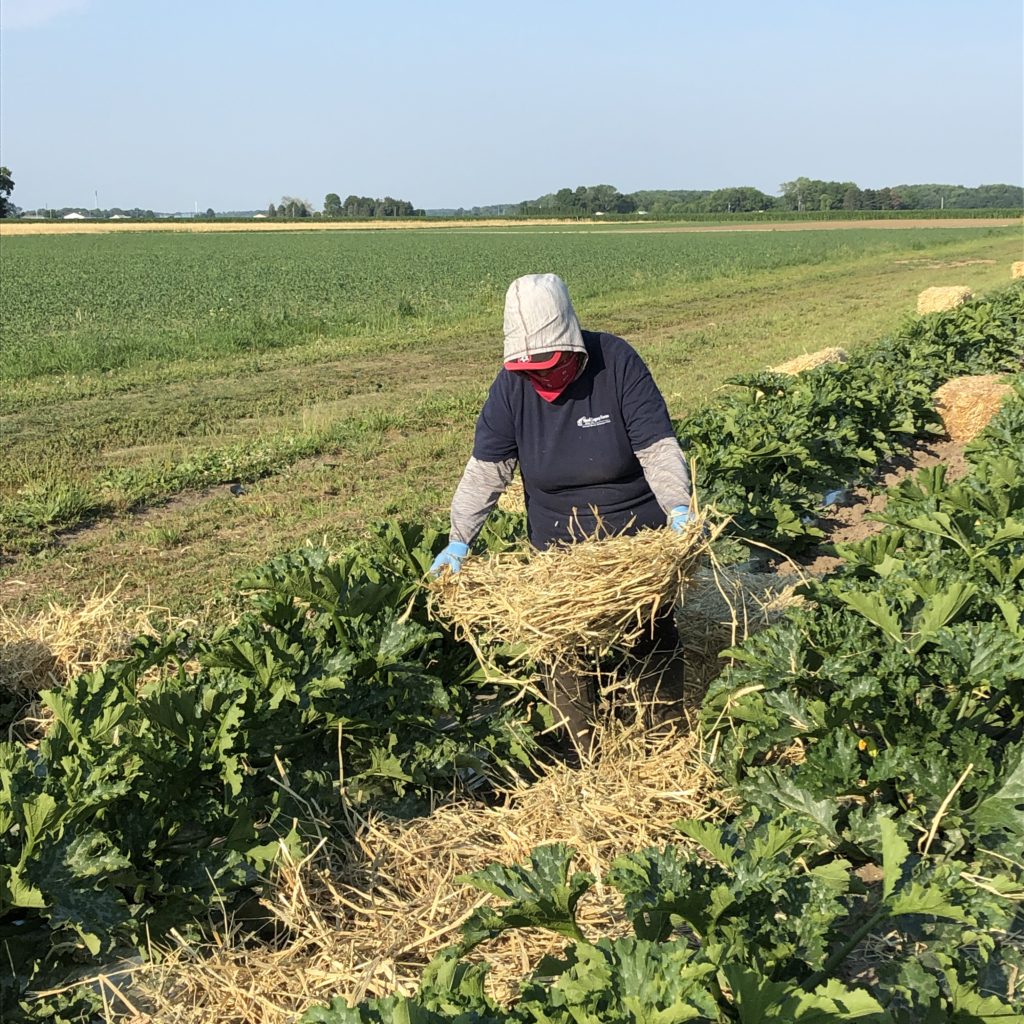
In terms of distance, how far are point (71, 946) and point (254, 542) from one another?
4.98m

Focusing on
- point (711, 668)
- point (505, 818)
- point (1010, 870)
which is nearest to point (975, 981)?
point (1010, 870)

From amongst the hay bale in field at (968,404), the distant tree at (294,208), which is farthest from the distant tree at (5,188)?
the hay bale in field at (968,404)

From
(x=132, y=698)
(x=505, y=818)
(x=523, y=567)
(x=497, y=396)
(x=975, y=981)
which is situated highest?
(x=497, y=396)

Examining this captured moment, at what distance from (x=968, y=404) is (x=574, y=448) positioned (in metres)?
7.66

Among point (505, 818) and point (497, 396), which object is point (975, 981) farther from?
point (497, 396)

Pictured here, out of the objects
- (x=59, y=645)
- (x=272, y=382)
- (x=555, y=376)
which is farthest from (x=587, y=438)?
(x=272, y=382)

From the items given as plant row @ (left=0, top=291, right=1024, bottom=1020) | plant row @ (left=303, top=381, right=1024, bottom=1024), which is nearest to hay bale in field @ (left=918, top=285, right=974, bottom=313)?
plant row @ (left=303, top=381, right=1024, bottom=1024)

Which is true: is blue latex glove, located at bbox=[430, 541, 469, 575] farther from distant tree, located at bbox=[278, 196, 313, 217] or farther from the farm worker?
distant tree, located at bbox=[278, 196, 313, 217]

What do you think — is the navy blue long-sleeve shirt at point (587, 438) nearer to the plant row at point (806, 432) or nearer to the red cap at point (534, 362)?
the red cap at point (534, 362)

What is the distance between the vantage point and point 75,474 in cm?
928

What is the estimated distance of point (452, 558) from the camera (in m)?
3.87

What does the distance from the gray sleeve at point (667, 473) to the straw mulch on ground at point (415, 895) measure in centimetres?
97

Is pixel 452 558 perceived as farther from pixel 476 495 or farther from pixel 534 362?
pixel 534 362

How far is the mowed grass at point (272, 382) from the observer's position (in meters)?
7.91
